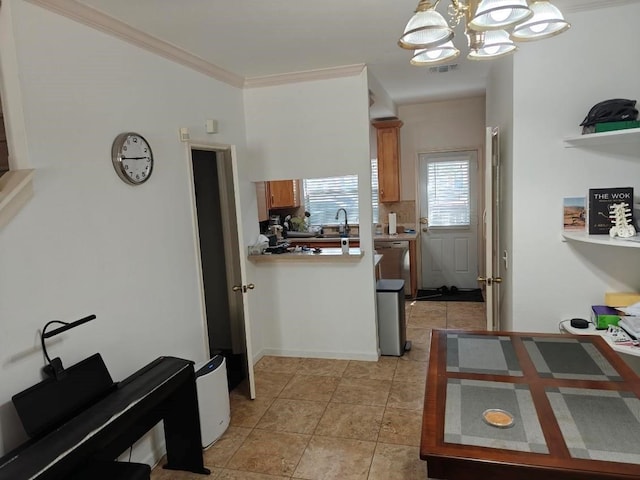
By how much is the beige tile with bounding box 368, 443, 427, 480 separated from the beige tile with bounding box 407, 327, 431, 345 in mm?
1825

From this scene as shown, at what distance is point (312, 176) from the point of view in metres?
3.99

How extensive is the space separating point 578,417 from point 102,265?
2303 millimetres

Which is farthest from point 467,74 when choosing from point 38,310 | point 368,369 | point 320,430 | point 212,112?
point 38,310

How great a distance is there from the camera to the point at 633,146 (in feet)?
8.69

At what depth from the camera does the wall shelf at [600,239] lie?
2.32 metres

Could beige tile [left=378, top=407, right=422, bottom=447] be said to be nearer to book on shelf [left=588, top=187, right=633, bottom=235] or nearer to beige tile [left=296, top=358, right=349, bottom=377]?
beige tile [left=296, top=358, right=349, bottom=377]

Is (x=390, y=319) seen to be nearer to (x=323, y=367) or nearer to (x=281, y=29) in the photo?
(x=323, y=367)

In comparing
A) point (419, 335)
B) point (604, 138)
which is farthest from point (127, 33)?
point (419, 335)

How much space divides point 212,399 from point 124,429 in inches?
37.5

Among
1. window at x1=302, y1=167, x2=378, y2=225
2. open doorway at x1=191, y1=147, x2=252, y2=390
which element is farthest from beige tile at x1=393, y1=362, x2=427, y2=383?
window at x1=302, y1=167, x2=378, y2=225

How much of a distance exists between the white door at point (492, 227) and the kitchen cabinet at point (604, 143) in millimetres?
471

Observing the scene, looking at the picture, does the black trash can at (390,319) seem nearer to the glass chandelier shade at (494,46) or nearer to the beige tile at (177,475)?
the beige tile at (177,475)

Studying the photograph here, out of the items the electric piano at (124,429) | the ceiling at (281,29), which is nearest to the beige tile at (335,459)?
the electric piano at (124,429)

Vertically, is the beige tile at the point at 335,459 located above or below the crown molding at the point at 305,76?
below
